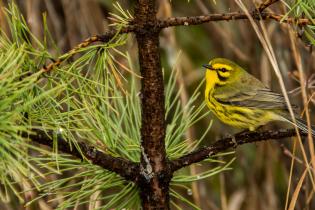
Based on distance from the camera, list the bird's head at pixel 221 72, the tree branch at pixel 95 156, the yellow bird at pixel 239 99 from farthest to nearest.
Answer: the bird's head at pixel 221 72 → the yellow bird at pixel 239 99 → the tree branch at pixel 95 156

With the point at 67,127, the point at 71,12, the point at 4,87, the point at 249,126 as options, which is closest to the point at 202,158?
the point at 67,127

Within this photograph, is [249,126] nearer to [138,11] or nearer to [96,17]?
[96,17]

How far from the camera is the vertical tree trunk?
134cm

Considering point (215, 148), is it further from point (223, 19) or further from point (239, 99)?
point (239, 99)

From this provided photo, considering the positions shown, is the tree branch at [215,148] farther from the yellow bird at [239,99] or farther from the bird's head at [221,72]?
the bird's head at [221,72]

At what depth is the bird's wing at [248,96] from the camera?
239 centimetres

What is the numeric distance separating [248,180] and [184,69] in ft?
2.15

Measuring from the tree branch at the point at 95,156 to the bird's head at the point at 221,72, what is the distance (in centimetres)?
119

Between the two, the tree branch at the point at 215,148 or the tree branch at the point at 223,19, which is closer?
the tree branch at the point at 223,19

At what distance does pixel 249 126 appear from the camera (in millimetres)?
2395

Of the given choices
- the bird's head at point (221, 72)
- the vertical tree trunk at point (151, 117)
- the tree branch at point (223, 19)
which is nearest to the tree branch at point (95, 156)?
the vertical tree trunk at point (151, 117)

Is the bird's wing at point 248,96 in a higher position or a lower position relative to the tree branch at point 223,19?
lower

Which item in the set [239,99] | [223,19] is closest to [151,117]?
[223,19]

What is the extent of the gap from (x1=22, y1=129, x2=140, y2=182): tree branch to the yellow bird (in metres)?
0.99
